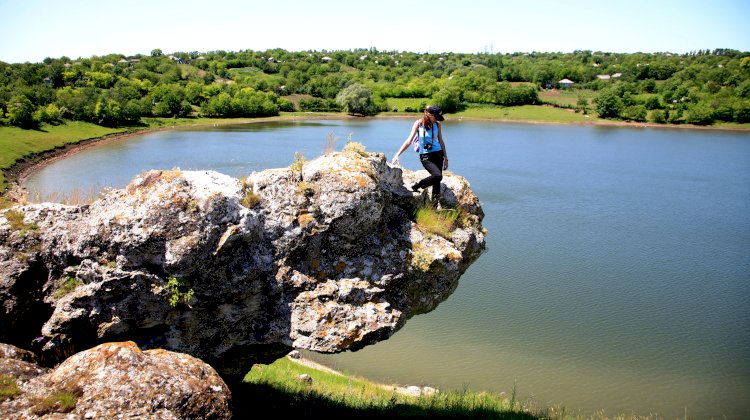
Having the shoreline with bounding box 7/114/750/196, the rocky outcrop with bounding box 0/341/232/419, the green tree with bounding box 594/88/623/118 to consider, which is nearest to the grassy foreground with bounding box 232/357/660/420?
the rocky outcrop with bounding box 0/341/232/419

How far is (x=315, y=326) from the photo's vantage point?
7.34 meters

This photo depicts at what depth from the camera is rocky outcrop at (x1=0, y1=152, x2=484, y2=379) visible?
656cm

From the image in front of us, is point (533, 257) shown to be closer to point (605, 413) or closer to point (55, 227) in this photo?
point (605, 413)

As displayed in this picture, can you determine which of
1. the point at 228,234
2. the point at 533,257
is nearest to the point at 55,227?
the point at 228,234

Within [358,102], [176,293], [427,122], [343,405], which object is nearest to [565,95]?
[358,102]

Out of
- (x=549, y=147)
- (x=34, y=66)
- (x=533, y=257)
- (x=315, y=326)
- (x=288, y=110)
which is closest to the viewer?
Result: (x=315, y=326)

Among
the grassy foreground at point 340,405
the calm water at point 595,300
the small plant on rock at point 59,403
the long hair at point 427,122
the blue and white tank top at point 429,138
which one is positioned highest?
the long hair at point 427,122

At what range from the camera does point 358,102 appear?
132 m

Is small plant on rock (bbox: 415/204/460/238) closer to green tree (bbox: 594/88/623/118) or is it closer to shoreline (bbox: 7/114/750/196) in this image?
shoreline (bbox: 7/114/750/196)

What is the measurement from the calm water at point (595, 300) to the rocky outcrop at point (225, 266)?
3.23 metres

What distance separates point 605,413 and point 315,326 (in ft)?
46.1

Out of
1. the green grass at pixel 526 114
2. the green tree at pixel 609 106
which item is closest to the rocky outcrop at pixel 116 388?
the green grass at pixel 526 114

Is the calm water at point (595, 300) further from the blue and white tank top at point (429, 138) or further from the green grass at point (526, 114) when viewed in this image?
the green grass at point (526, 114)

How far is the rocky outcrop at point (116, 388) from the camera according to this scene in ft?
16.0
